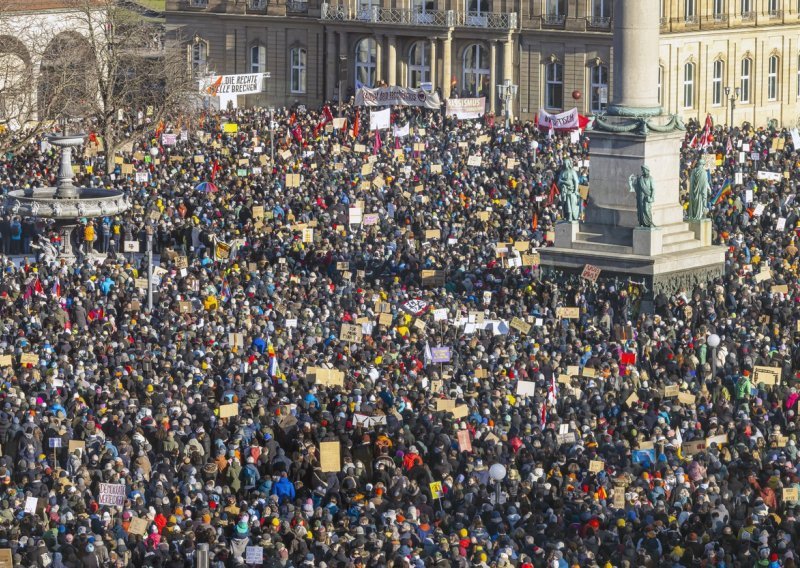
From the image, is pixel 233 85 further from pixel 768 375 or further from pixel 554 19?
pixel 768 375

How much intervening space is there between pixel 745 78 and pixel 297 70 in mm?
17269

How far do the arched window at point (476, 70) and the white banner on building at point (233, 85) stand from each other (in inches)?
429

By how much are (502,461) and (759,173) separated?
29.0 m

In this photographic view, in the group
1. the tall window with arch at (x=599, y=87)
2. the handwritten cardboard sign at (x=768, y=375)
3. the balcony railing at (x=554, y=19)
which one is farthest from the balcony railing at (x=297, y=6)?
the handwritten cardboard sign at (x=768, y=375)

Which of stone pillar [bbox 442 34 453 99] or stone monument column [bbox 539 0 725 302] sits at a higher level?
stone pillar [bbox 442 34 453 99]

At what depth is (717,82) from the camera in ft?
300

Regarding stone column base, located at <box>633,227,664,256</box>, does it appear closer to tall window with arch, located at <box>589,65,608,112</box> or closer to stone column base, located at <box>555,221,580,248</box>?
stone column base, located at <box>555,221,580,248</box>

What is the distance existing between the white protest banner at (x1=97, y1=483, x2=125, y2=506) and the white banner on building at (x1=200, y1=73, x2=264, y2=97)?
4455 centimetres

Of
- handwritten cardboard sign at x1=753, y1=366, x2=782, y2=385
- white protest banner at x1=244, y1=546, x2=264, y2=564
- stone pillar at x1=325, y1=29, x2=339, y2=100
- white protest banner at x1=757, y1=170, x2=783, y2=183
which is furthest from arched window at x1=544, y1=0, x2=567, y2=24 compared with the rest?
white protest banner at x1=244, y1=546, x2=264, y2=564

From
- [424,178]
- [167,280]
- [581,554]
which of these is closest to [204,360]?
[167,280]

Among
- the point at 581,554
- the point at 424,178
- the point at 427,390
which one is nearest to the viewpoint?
the point at 581,554

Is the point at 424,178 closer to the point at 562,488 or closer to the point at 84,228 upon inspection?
the point at 84,228

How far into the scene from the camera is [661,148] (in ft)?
188

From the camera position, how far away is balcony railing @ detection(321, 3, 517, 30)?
89.4 metres
